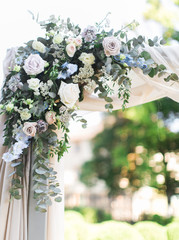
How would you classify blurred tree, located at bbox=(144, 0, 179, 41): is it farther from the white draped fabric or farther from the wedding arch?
the wedding arch

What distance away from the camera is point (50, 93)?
1.39 m

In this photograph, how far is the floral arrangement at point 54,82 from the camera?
4.49 ft

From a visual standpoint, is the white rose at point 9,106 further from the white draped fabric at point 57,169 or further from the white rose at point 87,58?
the white rose at point 87,58

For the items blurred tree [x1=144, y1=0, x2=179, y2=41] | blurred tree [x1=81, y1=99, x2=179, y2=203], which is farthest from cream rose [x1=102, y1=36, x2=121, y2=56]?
blurred tree [x1=144, y1=0, x2=179, y2=41]

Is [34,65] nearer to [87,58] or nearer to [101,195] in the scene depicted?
[87,58]

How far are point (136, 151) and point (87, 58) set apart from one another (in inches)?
220

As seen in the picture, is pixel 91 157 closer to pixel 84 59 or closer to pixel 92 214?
pixel 92 214

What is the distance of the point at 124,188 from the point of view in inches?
273

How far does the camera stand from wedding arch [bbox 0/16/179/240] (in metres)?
1.37

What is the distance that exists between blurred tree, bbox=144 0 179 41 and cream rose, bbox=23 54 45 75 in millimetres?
5208

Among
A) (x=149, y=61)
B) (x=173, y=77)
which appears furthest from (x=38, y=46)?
(x=173, y=77)

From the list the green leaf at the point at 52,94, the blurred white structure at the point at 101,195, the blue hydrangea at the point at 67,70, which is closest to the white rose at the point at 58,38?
the blue hydrangea at the point at 67,70

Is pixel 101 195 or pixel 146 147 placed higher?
pixel 146 147

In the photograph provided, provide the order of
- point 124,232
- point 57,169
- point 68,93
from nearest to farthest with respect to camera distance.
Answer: point 68,93
point 57,169
point 124,232
